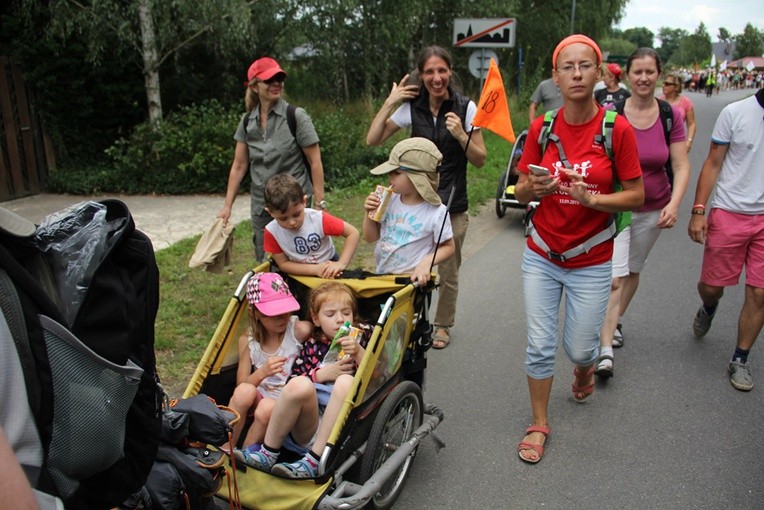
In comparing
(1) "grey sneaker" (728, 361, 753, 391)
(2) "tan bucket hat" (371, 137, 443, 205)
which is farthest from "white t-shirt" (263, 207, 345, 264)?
(1) "grey sneaker" (728, 361, 753, 391)

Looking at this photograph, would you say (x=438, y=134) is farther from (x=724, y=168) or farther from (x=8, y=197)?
(x=8, y=197)

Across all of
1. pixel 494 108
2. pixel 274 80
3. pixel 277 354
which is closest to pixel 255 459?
pixel 277 354

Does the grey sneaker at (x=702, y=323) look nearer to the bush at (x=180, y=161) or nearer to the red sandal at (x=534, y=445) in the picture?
the red sandal at (x=534, y=445)

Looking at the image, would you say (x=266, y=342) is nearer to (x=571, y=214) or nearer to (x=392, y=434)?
(x=392, y=434)

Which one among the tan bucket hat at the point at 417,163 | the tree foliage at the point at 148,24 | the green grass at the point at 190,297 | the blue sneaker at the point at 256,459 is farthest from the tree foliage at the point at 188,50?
the blue sneaker at the point at 256,459

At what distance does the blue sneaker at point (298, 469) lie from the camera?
2.65 meters

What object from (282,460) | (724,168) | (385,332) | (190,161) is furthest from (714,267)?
(190,161)

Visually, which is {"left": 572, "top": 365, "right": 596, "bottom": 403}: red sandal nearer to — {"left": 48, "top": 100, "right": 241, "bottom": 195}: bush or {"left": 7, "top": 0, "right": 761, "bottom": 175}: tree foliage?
{"left": 48, "top": 100, "right": 241, "bottom": 195}: bush

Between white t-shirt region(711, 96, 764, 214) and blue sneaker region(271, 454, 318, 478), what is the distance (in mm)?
3132

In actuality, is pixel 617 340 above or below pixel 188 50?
below

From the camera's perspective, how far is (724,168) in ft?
13.9

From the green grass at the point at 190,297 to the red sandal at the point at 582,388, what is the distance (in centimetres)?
245

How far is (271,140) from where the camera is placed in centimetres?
470

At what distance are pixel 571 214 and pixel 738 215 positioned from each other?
153 centimetres
